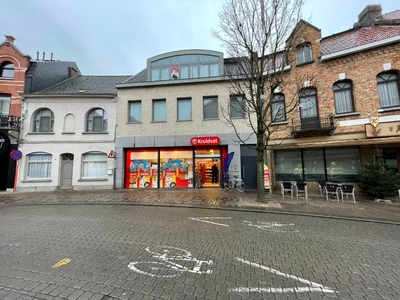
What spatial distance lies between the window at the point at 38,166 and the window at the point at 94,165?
2623 mm

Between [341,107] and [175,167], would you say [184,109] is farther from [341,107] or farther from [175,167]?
[341,107]

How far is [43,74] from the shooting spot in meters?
16.2

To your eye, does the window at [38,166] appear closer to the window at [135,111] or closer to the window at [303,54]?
the window at [135,111]

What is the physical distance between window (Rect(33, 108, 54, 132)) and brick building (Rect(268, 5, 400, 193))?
1646cm

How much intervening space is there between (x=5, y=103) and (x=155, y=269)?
63.1 feet

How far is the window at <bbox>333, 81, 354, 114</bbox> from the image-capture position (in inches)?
448

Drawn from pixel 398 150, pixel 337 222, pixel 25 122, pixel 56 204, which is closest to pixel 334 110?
pixel 398 150

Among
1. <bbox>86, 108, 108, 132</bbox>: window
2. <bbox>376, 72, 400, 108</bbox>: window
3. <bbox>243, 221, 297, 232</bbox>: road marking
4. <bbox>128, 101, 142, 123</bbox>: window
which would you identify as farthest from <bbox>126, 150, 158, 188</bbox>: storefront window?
<bbox>376, 72, 400, 108</bbox>: window

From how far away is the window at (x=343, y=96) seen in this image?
11.4 m

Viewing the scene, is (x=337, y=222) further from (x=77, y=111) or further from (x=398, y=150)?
(x=77, y=111)

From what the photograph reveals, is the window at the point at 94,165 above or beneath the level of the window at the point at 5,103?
beneath

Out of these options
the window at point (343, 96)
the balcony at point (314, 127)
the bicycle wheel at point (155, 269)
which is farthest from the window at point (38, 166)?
the window at point (343, 96)

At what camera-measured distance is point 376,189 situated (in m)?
9.66

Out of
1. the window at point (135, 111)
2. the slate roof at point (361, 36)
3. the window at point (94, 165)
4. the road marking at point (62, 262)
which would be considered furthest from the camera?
the window at point (135, 111)
